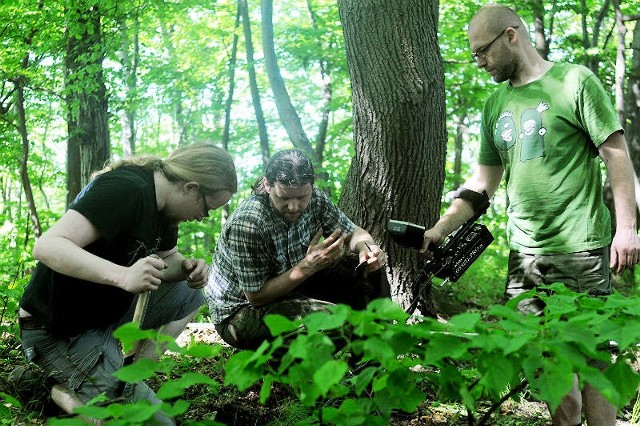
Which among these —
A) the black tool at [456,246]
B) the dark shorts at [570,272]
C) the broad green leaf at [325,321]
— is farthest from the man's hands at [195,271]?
the broad green leaf at [325,321]

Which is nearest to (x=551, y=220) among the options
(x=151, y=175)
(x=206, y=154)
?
(x=206, y=154)

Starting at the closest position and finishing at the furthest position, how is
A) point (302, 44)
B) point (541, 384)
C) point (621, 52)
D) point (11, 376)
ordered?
1. point (541, 384)
2. point (11, 376)
3. point (621, 52)
4. point (302, 44)

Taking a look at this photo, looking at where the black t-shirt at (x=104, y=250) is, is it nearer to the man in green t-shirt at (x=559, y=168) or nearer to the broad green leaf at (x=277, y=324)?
the man in green t-shirt at (x=559, y=168)

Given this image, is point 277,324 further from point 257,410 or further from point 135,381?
point 257,410

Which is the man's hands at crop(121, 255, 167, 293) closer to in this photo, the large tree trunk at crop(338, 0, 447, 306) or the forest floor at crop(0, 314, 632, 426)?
Result: the forest floor at crop(0, 314, 632, 426)

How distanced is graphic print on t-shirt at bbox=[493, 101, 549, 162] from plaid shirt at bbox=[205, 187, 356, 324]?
4.01ft

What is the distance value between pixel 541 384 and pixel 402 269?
3.15 meters

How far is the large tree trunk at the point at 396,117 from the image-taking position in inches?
173

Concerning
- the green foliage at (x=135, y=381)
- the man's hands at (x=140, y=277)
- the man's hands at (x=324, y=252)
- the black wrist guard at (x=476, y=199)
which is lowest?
the man's hands at (x=324, y=252)

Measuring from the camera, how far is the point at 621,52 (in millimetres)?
6863

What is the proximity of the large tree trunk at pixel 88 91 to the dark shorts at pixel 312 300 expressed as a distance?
197 inches

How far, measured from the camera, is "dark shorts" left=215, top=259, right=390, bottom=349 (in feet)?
11.3

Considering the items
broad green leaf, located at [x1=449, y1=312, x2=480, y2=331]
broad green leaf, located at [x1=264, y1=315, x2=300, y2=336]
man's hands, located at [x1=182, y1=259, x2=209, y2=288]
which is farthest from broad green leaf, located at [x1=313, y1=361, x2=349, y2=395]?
man's hands, located at [x1=182, y1=259, x2=209, y2=288]

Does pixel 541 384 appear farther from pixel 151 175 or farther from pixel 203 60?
pixel 203 60
